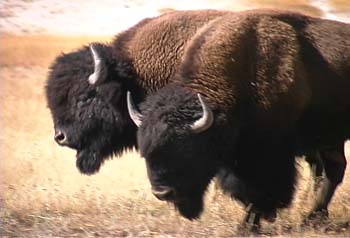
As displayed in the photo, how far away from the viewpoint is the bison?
14.5ft

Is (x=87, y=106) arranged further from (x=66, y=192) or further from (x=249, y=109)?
(x=249, y=109)

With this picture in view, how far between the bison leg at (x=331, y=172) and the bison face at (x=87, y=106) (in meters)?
1.28

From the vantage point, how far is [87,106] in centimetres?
519

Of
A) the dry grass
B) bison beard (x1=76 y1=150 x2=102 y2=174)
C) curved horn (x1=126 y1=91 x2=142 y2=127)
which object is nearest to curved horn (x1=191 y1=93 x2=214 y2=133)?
curved horn (x1=126 y1=91 x2=142 y2=127)

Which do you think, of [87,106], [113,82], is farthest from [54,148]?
[113,82]

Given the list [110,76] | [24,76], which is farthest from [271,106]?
[24,76]

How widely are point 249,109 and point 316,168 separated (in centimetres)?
132

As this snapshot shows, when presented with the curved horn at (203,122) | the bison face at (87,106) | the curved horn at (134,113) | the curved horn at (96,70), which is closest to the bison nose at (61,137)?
the bison face at (87,106)

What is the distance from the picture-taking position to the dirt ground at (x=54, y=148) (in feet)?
17.5

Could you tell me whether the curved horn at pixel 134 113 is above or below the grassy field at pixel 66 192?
above

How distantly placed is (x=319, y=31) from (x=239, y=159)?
0.97 meters

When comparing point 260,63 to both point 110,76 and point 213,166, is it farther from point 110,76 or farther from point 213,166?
point 110,76

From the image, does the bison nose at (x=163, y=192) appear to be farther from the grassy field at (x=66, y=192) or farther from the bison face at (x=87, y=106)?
the bison face at (x=87, y=106)

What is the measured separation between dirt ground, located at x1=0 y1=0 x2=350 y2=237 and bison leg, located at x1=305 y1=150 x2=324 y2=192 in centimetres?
8
